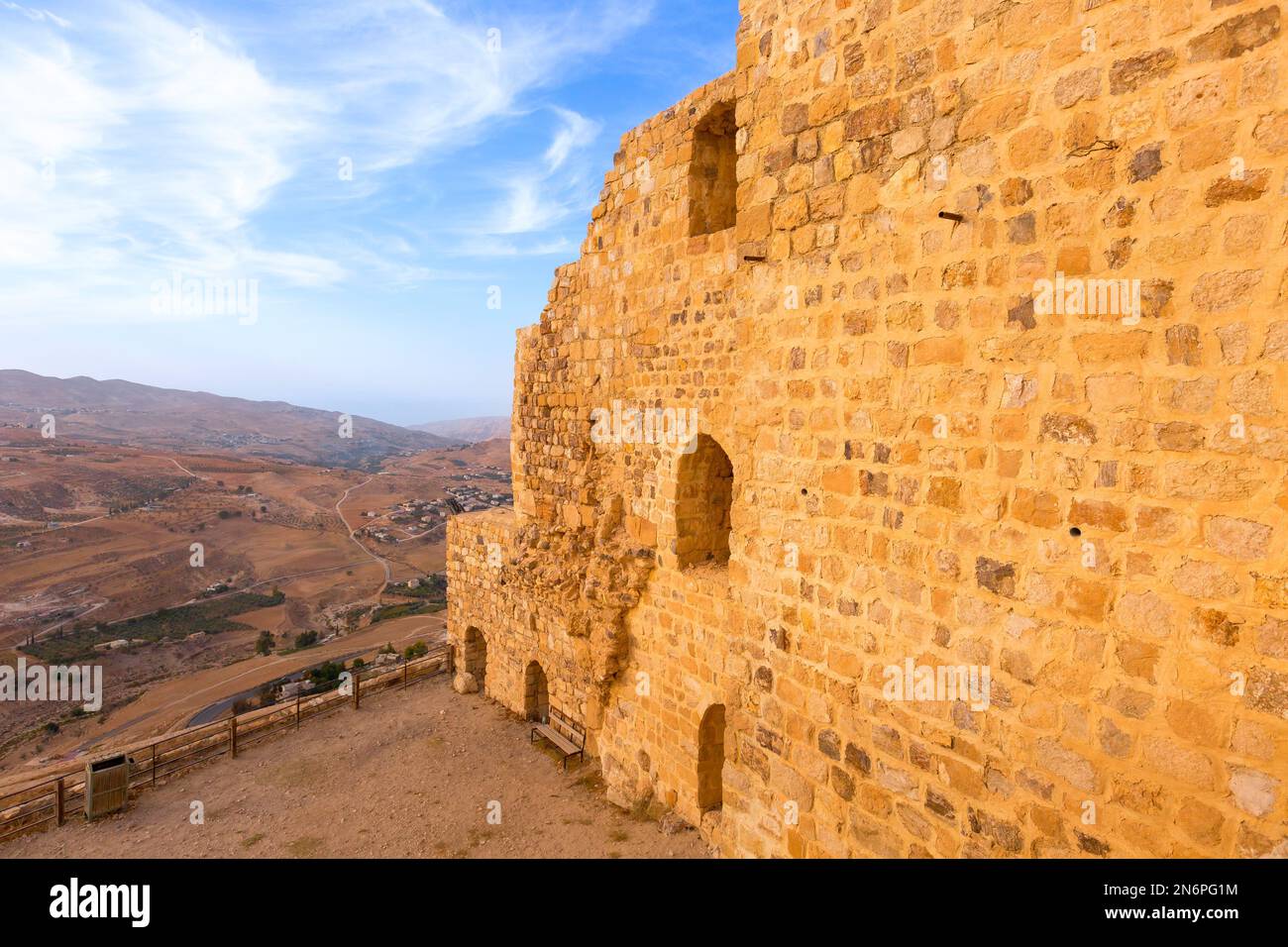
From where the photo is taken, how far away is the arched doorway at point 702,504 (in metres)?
6.56

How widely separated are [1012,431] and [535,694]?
919 centimetres

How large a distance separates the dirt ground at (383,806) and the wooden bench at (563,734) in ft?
0.61

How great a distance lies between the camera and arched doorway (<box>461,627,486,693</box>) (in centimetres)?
1162

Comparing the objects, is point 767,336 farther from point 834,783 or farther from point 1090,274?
point 834,783

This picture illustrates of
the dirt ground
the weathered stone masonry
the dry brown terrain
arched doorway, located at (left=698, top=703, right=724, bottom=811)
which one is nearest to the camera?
the weathered stone masonry

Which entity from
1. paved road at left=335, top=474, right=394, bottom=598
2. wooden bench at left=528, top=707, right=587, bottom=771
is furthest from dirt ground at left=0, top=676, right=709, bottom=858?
paved road at left=335, top=474, right=394, bottom=598

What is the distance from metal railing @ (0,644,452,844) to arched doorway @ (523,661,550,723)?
2.67 m

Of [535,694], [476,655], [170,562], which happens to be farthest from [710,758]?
[170,562]

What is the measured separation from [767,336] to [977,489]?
130 centimetres

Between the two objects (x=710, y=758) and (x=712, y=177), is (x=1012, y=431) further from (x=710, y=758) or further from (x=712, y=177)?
(x=710, y=758)

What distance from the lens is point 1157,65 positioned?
1982mm

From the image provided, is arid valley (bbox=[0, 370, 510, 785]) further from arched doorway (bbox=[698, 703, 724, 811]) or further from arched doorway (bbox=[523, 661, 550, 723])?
arched doorway (bbox=[698, 703, 724, 811])

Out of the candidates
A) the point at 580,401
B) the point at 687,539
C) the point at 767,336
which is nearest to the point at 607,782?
the point at 687,539

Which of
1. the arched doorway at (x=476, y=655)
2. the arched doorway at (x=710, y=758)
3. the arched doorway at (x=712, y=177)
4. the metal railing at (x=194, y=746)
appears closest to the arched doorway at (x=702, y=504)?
the arched doorway at (x=710, y=758)
